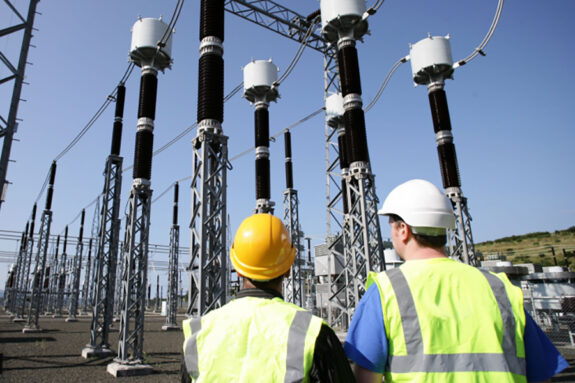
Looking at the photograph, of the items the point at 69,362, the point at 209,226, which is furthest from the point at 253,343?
the point at 69,362

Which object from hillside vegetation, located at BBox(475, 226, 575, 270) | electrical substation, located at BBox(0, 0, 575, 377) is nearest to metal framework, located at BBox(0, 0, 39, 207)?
electrical substation, located at BBox(0, 0, 575, 377)

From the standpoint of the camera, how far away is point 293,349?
5.31 feet

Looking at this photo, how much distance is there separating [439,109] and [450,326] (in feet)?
52.8

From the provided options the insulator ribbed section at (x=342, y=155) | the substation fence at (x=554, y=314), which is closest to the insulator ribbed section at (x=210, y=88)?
the insulator ribbed section at (x=342, y=155)

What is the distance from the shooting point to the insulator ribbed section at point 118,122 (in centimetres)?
1616

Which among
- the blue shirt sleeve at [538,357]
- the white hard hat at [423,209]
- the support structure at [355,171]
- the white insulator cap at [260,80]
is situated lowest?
the blue shirt sleeve at [538,357]

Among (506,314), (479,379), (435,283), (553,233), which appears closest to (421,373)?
(479,379)

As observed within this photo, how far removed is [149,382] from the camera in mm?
10023

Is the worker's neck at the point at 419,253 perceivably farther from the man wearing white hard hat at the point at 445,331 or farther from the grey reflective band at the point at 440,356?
the grey reflective band at the point at 440,356

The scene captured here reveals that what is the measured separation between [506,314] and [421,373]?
499 mm

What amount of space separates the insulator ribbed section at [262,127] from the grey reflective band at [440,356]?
52.4 ft

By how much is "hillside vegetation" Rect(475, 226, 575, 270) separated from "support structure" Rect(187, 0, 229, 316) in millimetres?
48714

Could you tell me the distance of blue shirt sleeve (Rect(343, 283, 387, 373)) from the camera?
5.37 feet

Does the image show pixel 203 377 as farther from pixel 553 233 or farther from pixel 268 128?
pixel 553 233
